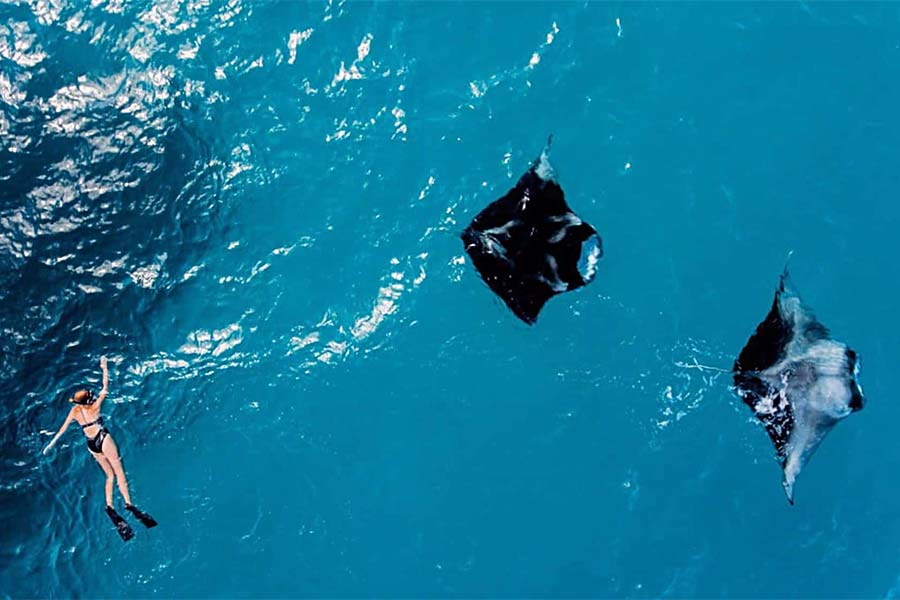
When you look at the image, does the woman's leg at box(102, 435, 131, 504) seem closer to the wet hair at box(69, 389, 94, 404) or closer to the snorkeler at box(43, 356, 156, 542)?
the snorkeler at box(43, 356, 156, 542)

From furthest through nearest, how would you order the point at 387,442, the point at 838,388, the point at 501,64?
the point at 387,442
the point at 501,64
the point at 838,388

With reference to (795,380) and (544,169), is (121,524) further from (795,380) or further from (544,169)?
(795,380)

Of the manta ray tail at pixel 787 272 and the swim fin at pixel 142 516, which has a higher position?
the manta ray tail at pixel 787 272

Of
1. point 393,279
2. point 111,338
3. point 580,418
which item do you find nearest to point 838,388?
point 580,418

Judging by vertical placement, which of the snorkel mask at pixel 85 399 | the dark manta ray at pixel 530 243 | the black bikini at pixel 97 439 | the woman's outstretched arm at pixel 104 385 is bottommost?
the black bikini at pixel 97 439

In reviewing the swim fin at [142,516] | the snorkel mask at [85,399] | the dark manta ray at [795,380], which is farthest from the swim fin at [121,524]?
the dark manta ray at [795,380]

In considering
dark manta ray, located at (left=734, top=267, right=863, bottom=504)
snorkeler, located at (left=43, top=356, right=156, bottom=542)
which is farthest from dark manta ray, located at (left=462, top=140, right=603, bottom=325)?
snorkeler, located at (left=43, top=356, right=156, bottom=542)

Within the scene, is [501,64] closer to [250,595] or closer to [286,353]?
[286,353]

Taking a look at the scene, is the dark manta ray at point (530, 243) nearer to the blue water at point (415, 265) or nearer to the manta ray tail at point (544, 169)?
the manta ray tail at point (544, 169)
